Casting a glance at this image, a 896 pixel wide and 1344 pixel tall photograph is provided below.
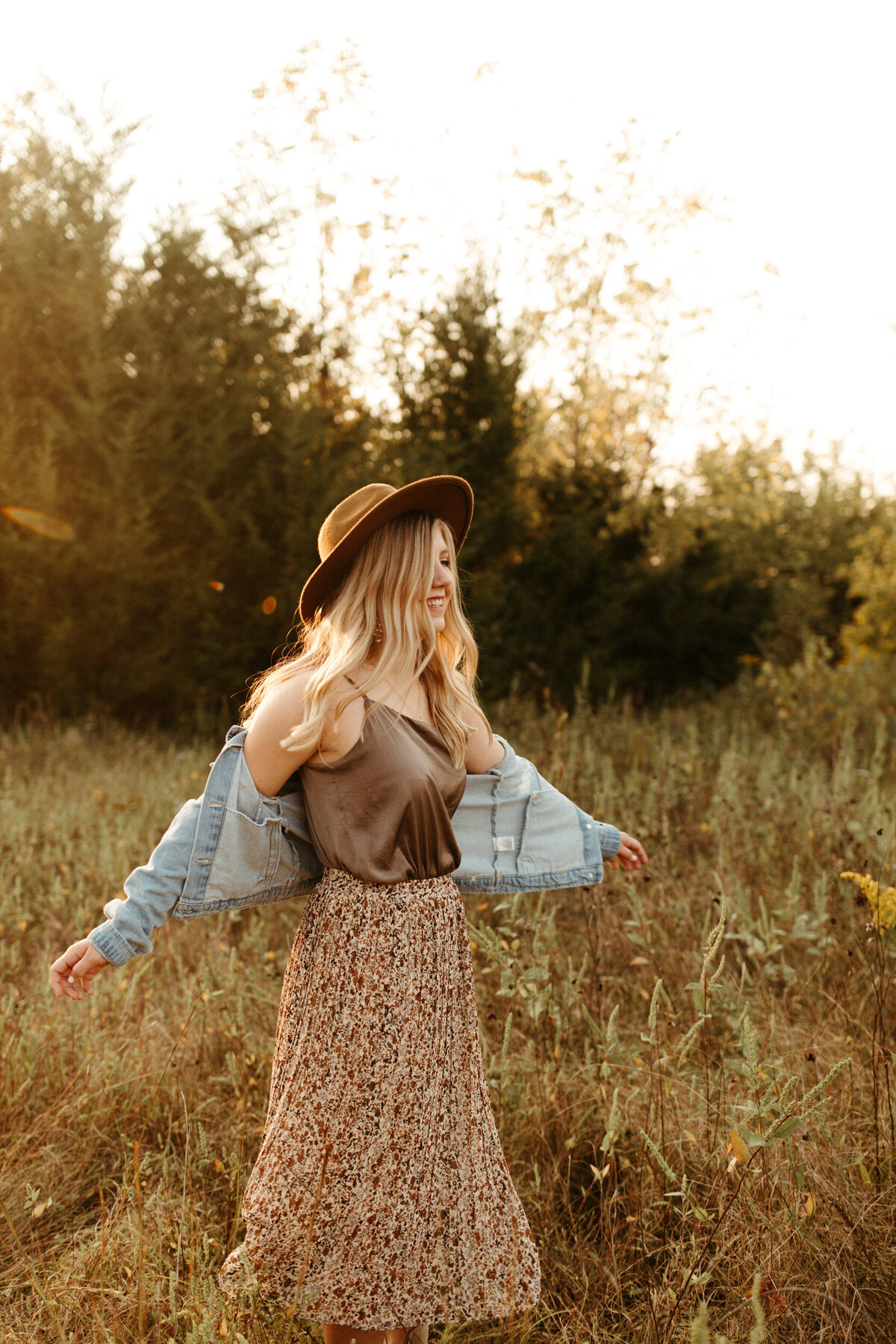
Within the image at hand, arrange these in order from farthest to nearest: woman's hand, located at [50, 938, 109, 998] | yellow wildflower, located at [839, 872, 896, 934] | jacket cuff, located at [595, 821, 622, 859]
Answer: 1. jacket cuff, located at [595, 821, 622, 859]
2. yellow wildflower, located at [839, 872, 896, 934]
3. woman's hand, located at [50, 938, 109, 998]

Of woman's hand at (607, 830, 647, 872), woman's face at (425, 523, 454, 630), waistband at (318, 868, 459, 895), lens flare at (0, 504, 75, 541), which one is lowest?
woman's hand at (607, 830, 647, 872)

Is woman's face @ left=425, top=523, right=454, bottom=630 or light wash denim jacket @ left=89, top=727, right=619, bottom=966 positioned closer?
light wash denim jacket @ left=89, top=727, right=619, bottom=966

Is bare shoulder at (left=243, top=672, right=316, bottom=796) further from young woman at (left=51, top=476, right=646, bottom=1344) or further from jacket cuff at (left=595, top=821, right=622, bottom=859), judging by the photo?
jacket cuff at (left=595, top=821, right=622, bottom=859)

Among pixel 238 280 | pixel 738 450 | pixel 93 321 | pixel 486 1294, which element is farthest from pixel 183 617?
pixel 738 450

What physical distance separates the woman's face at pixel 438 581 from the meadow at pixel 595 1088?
0.93 metres

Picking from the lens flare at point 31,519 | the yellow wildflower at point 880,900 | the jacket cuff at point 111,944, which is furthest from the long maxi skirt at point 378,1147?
the lens flare at point 31,519

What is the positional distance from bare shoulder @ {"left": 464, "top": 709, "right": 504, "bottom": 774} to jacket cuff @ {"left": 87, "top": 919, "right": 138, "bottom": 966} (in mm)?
877

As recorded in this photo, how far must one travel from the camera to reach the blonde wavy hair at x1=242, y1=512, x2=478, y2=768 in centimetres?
199

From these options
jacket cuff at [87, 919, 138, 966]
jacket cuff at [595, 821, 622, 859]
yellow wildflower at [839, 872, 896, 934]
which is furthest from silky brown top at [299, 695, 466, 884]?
yellow wildflower at [839, 872, 896, 934]

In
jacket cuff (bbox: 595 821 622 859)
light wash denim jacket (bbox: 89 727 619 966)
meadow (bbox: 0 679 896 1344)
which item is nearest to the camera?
light wash denim jacket (bbox: 89 727 619 966)

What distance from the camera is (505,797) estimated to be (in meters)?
2.29

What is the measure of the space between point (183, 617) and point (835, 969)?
6214mm

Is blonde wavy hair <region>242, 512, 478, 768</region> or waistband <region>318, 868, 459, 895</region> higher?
blonde wavy hair <region>242, 512, 478, 768</region>

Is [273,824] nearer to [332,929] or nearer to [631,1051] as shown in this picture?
[332,929]
